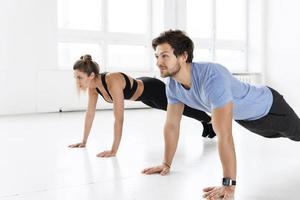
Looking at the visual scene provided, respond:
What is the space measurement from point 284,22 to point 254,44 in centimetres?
88

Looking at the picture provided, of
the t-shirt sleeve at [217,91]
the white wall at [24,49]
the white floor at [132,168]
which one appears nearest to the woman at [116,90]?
the white floor at [132,168]

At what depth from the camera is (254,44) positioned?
9.09 metres

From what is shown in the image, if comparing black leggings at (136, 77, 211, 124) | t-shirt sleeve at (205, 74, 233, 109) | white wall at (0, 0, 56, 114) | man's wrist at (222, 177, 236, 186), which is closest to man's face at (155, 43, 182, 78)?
t-shirt sleeve at (205, 74, 233, 109)

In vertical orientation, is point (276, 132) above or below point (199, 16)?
below

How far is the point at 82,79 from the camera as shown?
2.64 meters

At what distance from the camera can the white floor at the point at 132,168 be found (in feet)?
5.90

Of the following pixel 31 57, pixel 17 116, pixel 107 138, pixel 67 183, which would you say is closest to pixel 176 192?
pixel 67 183

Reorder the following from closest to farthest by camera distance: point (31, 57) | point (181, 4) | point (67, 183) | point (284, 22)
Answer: point (67, 183) < point (31, 57) < point (181, 4) < point (284, 22)

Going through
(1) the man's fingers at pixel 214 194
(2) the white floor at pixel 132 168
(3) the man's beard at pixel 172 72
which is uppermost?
(3) the man's beard at pixel 172 72

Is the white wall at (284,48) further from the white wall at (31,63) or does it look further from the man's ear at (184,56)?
the man's ear at (184,56)

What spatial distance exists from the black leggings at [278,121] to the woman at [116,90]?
2.81 ft

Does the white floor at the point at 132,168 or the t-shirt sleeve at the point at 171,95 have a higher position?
the t-shirt sleeve at the point at 171,95

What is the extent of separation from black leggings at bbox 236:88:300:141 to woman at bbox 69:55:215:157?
86 cm

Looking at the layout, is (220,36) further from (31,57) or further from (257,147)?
(257,147)
